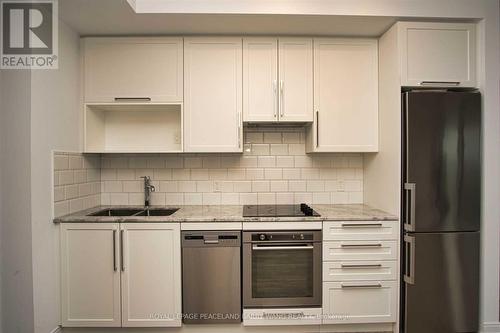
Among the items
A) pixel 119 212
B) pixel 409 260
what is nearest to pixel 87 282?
pixel 119 212

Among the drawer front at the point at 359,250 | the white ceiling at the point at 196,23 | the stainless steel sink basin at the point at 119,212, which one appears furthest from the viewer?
the stainless steel sink basin at the point at 119,212

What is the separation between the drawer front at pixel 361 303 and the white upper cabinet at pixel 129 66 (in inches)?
84.3

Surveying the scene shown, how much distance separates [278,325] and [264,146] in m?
1.58

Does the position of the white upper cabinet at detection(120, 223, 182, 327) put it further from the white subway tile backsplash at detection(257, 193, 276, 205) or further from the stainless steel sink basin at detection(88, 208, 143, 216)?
the white subway tile backsplash at detection(257, 193, 276, 205)

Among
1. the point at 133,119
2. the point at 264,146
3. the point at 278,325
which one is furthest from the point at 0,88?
the point at 278,325

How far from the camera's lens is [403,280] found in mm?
2078

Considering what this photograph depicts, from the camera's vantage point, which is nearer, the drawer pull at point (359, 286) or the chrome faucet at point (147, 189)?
the drawer pull at point (359, 286)

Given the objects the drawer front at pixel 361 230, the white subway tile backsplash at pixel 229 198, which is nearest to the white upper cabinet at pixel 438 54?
the drawer front at pixel 361 230

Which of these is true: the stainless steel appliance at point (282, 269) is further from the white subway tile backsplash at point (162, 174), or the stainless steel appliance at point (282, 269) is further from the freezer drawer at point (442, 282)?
the white subway tile backsplash at point (162, 174)

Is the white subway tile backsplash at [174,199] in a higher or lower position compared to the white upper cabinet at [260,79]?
lower

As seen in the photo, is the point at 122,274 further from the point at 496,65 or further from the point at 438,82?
the point at 496,65

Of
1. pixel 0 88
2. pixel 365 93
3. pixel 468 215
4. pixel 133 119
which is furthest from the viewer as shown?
pixel 133 119

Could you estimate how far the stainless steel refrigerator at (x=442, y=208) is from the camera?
1980mm

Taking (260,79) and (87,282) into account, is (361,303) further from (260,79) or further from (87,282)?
(87,282)
